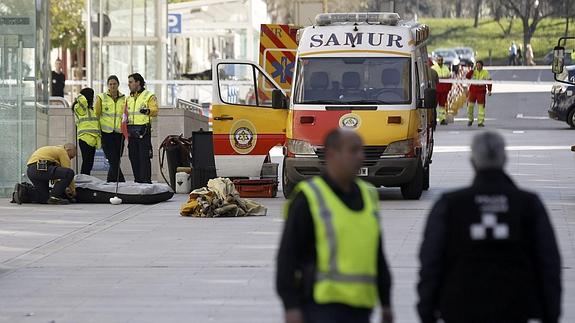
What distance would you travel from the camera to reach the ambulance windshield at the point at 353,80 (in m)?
20.0

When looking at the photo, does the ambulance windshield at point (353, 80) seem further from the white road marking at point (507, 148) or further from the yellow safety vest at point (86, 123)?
the white road marking at point (507, 148)

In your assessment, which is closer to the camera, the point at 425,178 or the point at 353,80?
the point at 353,80

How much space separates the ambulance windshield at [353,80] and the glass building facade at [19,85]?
13.8ft

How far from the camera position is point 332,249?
617 centimetres

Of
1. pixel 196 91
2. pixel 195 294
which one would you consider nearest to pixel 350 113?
pixel 195 294

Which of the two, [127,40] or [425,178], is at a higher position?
[127,40]

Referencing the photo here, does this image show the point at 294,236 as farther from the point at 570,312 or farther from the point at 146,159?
the point at 146,159

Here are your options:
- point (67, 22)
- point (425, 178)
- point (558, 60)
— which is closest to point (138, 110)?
point (425, 178)

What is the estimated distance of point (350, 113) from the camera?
19.6 m

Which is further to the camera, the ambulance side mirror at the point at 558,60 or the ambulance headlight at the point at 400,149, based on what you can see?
the ambulance side mirror at the point at 558,60

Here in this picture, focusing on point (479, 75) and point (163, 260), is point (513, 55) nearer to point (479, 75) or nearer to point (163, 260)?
point (479, 75)

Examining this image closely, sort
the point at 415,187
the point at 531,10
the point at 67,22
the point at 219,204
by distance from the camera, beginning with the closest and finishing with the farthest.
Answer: the point at 219,204
the point at 415,187
the point at 67,22
the point at 531,10

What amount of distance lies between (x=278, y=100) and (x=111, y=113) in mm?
2395

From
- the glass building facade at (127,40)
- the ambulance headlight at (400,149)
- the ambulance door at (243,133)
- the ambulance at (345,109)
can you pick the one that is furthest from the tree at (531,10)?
the ambulance headlight at (400,149)
